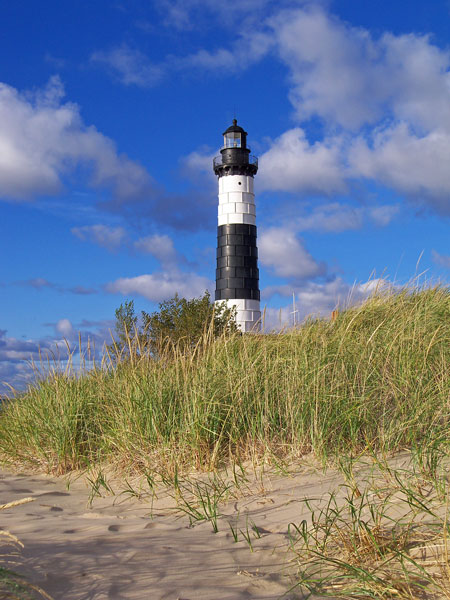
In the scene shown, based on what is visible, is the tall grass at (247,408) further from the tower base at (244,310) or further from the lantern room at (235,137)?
the lantern room at (235,137)

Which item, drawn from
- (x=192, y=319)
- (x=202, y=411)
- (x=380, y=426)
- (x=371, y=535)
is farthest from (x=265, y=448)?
(x=192, y=319)

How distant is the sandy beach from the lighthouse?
66.5ft

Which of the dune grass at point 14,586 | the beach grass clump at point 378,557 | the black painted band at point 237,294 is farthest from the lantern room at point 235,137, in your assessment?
the dune grass at point 14,586

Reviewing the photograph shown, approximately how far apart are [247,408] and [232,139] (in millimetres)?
24099

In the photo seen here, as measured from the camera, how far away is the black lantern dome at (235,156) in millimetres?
26188

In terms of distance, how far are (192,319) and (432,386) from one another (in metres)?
12.4

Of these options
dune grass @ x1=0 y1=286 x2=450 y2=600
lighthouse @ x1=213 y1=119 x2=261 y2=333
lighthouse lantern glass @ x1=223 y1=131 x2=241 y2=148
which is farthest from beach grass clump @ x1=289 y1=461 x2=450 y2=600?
lighthouse lantern glass @ x1=223 y1=131 x2=241 y2=148

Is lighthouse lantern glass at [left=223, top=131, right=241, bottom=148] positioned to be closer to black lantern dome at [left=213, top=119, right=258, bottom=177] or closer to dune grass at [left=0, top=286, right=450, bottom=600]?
black lantern dome at [left=213, top=119, right=258, bottom=177]

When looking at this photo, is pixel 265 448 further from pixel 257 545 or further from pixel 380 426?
pixel 257 545

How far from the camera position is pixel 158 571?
7.73 feet

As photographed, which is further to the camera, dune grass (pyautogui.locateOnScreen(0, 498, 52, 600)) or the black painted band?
the black painted band

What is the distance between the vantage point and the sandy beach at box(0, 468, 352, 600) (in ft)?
7.24

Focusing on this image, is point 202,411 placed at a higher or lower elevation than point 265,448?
higher

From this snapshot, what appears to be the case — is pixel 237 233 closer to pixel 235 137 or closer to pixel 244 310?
pixel 244 310
